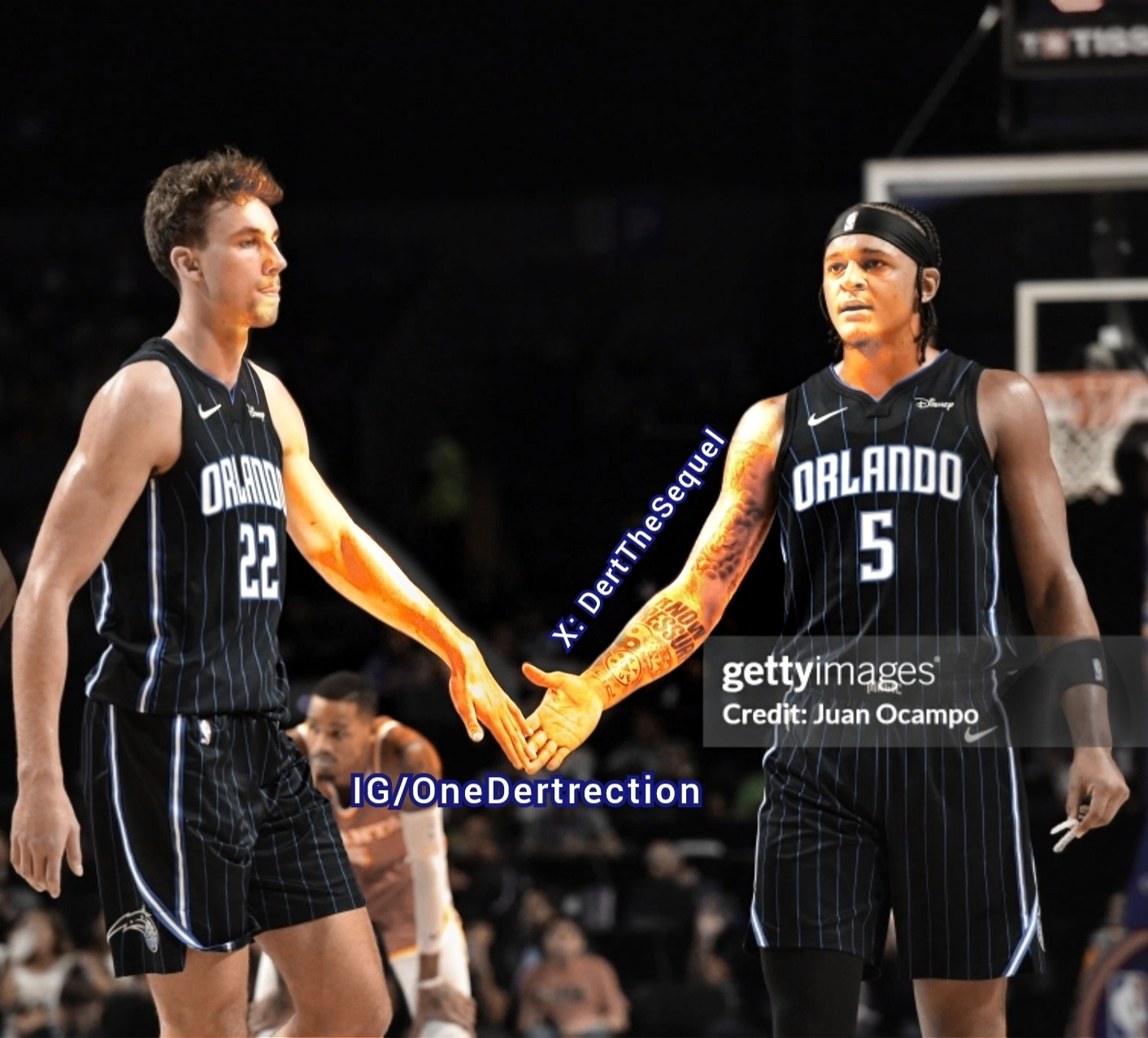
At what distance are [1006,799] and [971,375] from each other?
0.94 meters

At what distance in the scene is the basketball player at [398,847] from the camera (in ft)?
17.8

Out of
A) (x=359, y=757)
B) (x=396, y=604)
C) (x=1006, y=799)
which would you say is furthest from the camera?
(x=359, y=757)

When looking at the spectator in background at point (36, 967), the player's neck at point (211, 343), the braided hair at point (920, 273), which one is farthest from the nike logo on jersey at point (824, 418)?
the spectator in background at point (36, 967)

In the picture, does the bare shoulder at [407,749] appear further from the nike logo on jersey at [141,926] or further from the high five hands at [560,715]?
the nike logo on jersey at [141,926]

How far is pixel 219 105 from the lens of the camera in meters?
9.44

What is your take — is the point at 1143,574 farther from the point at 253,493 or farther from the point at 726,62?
the point at 726,62

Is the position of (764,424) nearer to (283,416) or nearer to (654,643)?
(654,643)

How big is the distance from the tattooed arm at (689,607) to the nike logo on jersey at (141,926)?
1217 millimetres

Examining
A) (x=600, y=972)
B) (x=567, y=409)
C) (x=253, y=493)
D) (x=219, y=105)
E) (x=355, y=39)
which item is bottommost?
(x=600, y=972)

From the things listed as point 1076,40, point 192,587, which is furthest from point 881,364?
point 1076,40

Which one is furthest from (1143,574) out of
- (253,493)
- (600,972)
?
(253,493)

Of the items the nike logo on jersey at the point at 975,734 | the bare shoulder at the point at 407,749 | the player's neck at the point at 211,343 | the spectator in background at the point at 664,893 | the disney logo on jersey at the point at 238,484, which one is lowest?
the spectator in background at the point at 664,893

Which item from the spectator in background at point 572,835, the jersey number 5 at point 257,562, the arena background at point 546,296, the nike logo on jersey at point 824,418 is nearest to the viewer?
the jersey number 5 at point 257,562

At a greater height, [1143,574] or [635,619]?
[1143,574]
